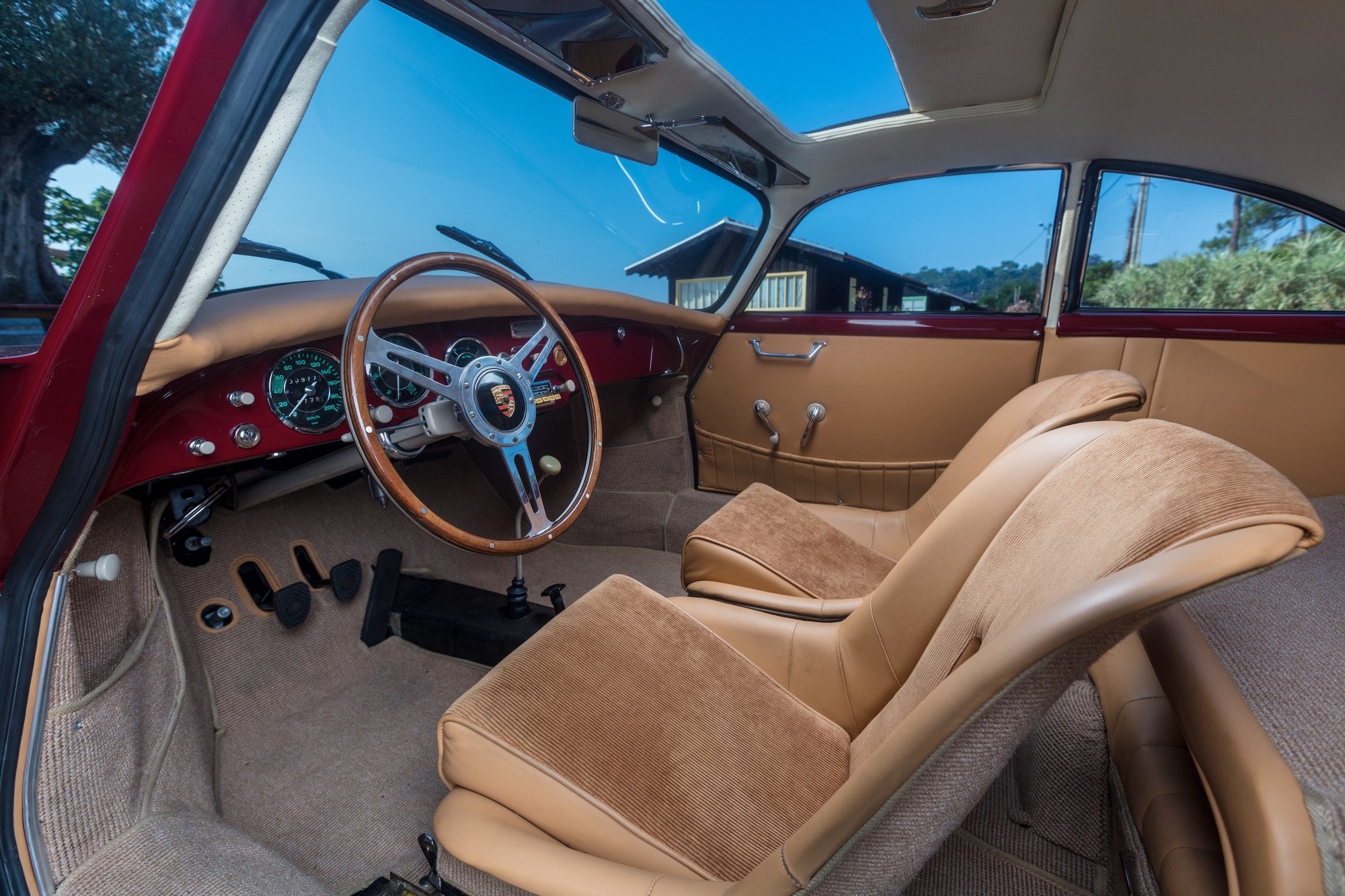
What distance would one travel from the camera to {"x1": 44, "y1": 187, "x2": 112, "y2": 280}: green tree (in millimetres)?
841

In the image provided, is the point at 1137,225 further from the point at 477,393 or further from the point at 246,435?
the point at 246,435

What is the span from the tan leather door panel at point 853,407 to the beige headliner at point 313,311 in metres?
0.76

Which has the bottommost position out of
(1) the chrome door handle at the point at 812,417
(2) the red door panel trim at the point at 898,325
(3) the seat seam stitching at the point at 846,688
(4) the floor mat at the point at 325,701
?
(4) the floor mat at the point at 325,701

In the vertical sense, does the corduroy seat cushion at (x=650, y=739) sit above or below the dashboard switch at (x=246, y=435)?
below

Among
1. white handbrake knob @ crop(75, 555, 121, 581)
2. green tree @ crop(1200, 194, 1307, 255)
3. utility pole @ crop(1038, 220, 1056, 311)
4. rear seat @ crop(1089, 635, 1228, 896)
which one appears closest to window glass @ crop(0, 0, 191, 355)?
white handbrake knob @ crop(75, 555, 121, 581)

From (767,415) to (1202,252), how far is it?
4.72 feet

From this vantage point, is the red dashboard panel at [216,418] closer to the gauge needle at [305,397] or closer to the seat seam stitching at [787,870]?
the gauge needle at [305,397]

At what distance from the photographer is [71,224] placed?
853mm

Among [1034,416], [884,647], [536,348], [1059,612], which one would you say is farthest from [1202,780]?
[536,348]

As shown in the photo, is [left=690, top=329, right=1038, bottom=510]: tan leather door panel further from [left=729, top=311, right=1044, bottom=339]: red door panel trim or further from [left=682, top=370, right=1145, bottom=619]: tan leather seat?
[left=682, top=370, right=1145, bottom=619]: tan leather seat

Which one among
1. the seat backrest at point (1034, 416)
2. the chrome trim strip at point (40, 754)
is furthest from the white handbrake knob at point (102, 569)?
the seat backrest at point (1034, 416)

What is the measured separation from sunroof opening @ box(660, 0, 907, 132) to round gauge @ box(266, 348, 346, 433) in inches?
41.1

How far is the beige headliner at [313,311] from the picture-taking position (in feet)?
3.10

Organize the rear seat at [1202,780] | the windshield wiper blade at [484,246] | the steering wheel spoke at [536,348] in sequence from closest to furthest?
1. the rear seat at [1202,780]
2. the steering wheel spoke at [536,348]
3. the windshield wiper blade at [484,246]
